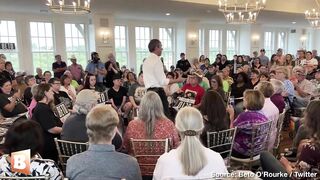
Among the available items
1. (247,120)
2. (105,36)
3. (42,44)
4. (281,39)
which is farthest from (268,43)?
(247,120)

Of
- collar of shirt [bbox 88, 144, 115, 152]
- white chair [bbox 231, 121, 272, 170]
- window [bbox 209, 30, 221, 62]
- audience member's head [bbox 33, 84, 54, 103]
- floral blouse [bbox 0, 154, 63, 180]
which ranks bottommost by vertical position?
white chair [bbox 231, 121, 272, 170]

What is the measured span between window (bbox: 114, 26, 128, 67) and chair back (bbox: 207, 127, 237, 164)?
885cm

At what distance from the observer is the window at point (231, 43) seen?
14602 millimetres

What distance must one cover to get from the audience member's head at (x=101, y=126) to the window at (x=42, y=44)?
836 cm

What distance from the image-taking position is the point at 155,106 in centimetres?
261

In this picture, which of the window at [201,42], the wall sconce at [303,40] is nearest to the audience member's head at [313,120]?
the window at [201,42]

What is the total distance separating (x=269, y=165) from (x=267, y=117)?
4.93 ft

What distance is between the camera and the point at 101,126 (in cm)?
181

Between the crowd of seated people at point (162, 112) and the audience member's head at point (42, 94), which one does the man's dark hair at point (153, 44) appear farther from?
the audience member's head at point (42, 94)

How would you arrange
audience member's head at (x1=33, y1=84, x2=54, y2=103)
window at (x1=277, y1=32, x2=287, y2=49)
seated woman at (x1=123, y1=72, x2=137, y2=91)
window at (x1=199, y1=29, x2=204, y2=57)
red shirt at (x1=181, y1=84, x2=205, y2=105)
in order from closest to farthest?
audience member's head at (x1=33, y1=84, x2=54, y2=103) → red shirt at (x1=181, y1=84, x2=205, y2=105) → seated woman at (x1=123, y1=72, x2=137, y2=91) → window at (x1=199, y1=29, x2=204, y2=57) → window at (x1=277, y1=32, x2=287, y2=49)

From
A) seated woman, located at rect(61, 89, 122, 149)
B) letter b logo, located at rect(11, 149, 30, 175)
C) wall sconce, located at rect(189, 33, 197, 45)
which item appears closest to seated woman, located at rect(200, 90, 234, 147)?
seated woman, located at rect(61, 89, 122, 149)

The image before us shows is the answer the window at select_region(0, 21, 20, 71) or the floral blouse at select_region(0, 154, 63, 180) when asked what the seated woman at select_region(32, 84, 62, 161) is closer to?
the floral blouse at select_region(0, 154, 63, 180)

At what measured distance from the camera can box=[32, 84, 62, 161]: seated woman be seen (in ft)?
9.52

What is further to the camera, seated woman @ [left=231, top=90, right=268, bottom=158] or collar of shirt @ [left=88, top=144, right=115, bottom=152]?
seated woman @ [left=231, top=90, right=268, bottom=158]
